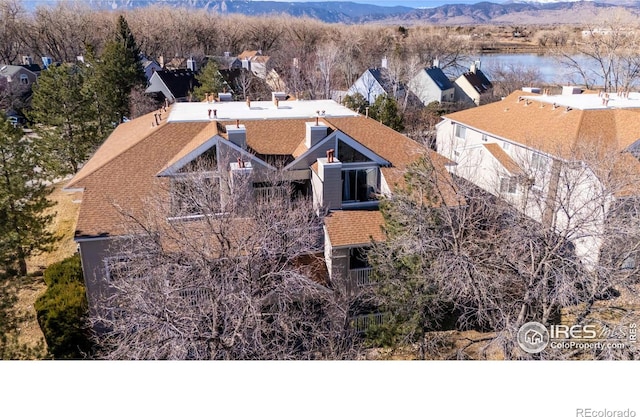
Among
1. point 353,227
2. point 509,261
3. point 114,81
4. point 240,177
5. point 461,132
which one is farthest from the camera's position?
point 114,81

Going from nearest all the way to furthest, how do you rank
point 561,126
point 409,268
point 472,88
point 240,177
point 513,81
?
point 409,268, point 240,177, point 561,126, point 513,81, point 472,88

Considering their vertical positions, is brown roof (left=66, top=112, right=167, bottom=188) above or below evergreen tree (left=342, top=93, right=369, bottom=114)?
below

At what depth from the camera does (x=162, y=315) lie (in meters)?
9.26

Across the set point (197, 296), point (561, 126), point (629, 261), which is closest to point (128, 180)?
point (197, 296)

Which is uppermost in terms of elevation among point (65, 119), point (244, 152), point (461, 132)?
point (65, 119)

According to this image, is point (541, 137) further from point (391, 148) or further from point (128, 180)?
point (128, 180)

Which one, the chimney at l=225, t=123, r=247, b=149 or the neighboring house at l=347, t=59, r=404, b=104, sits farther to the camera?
the neighboring house at l=347, t=59, r=404, b=104

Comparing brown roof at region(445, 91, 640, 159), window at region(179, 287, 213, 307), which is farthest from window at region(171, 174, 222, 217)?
brown roof at region(445, 91, 640, 159)

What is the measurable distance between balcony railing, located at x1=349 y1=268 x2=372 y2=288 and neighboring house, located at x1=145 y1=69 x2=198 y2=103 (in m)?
33.8

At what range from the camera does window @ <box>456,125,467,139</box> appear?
2647 centimetres

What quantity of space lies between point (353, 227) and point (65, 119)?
745 inches

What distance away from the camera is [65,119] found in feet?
81.6

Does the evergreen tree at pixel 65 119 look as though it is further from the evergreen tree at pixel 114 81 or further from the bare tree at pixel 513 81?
the bare tree at pixel 513 81

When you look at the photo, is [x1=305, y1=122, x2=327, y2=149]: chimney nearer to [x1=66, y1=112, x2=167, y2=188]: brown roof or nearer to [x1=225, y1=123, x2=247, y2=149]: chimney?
[x1=225, y1=123, x2=247, y2=149]: chimney
